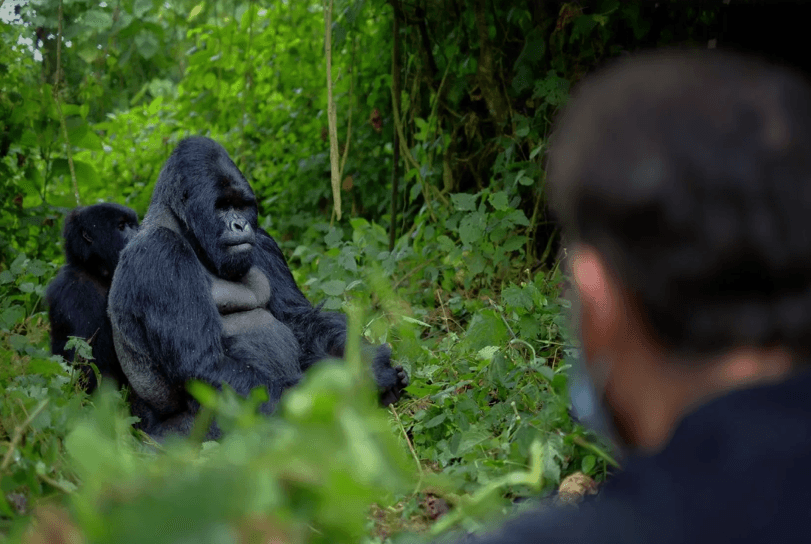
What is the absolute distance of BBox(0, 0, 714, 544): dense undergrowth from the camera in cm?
107

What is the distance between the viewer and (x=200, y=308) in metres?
3.06

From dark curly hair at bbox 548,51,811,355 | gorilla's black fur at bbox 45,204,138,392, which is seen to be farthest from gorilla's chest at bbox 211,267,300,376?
dark curly hair at bbox 548,51,811,355

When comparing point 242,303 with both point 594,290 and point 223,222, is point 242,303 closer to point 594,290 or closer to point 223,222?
point 223,222

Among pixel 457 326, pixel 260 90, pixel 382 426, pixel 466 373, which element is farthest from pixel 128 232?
pixel 382 426

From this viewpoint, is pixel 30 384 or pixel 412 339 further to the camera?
pixel 412 339

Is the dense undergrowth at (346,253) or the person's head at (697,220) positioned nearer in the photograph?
the person's head at (697,220)

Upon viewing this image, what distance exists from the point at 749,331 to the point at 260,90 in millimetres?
6331

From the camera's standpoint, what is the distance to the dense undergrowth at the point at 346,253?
3.52 ft

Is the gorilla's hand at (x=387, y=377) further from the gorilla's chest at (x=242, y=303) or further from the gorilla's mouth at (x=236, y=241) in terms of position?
the gorilla's mouth at (x=236, y=241)

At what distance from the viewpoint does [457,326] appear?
14.0 feet

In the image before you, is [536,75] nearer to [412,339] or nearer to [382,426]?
[412,339]

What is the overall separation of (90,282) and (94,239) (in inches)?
9.2

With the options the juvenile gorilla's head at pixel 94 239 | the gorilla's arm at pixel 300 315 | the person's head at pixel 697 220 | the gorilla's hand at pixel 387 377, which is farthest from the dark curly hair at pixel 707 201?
the juvenile gorilla's head at pixel 94 239

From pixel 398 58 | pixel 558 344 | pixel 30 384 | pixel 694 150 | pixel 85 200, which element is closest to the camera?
pixel 694 150
